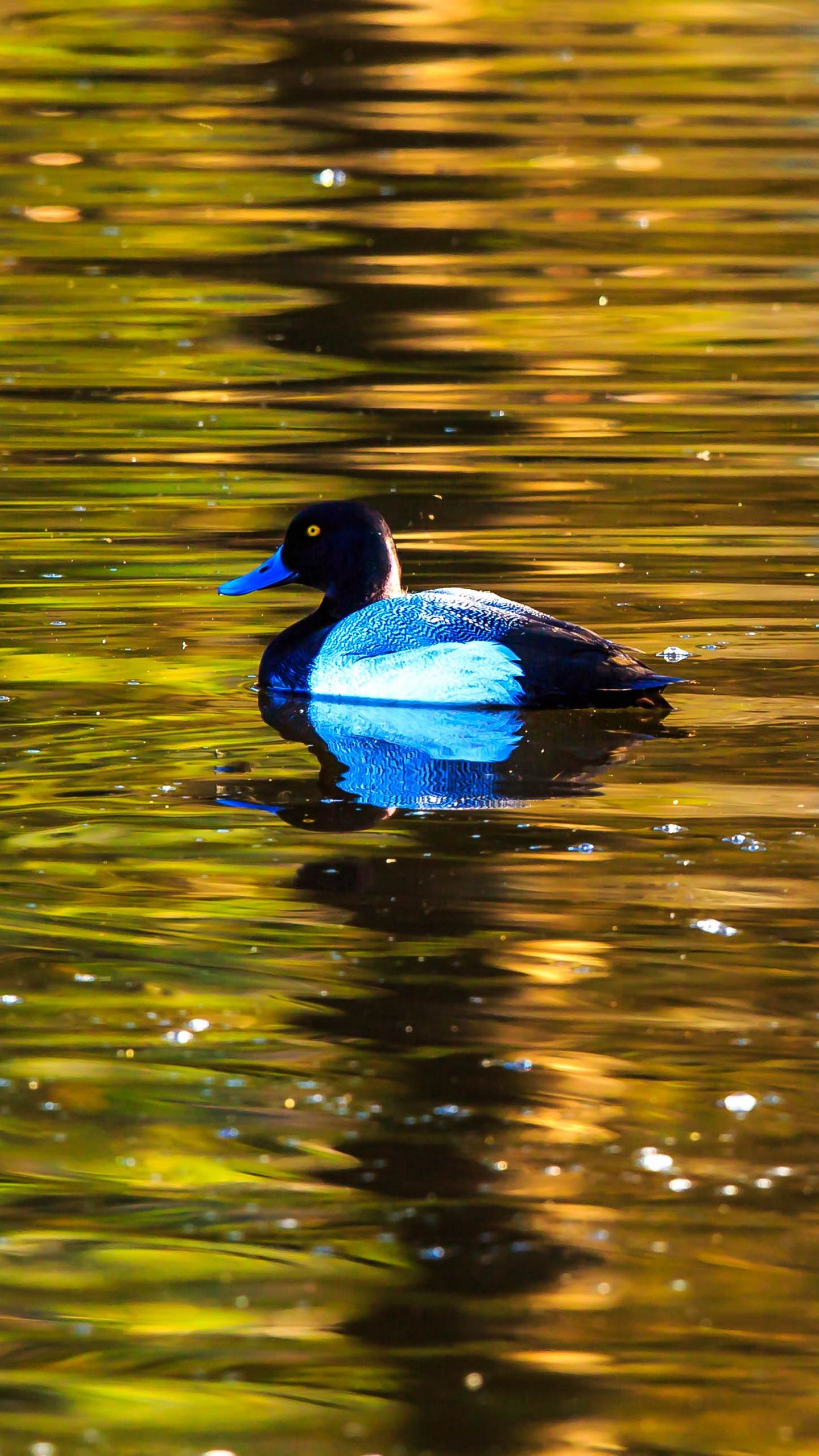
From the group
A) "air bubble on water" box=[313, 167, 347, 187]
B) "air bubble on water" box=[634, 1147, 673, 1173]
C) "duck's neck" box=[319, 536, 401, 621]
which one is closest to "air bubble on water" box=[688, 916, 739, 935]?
"air bubble on water" box=[634, 1147, 673, 1173]

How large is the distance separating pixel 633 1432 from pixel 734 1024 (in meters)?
1.70

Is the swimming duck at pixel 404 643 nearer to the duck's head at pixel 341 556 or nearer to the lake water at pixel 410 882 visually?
the duck's head at pixel 341 556

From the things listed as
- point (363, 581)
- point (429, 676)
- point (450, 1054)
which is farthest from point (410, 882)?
point (363, 581)

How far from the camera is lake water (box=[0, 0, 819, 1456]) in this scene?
14.8 feet

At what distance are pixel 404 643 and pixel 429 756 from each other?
887 mm

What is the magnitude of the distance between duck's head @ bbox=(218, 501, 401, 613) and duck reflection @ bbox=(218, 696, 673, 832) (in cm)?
61

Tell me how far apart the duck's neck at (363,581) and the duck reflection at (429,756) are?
540mm

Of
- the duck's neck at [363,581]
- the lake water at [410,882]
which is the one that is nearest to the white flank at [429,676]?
the lake water at [410,882]

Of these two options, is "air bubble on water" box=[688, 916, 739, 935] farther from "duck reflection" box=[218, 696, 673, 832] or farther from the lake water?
"duck reflection" box=[218, 696, 673, 832]

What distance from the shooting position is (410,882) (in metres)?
6.92

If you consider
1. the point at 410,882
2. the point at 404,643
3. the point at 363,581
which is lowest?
the point at 410,882

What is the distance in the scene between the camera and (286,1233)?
4895 millimetres

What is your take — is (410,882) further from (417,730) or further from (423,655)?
(423,655)

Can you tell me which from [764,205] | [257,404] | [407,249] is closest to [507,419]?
[257,404]
